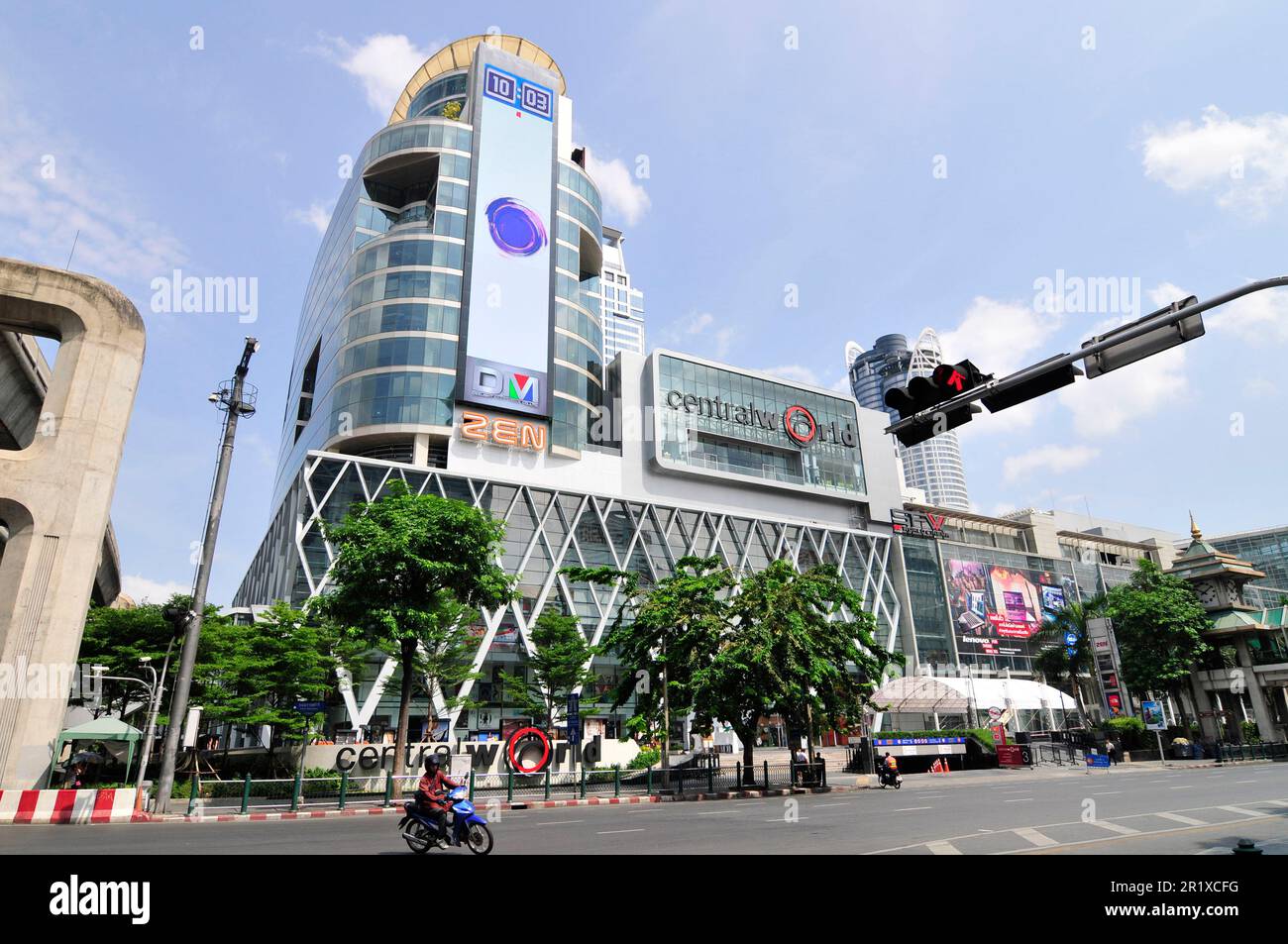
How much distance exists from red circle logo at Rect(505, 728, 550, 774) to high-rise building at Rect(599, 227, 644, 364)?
15119 cm

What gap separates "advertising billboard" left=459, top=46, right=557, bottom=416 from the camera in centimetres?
5747

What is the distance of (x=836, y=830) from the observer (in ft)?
45.4

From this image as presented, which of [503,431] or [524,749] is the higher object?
[503,431]

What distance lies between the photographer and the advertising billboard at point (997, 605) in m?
73.0

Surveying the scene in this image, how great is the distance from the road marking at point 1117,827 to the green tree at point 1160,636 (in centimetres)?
4533

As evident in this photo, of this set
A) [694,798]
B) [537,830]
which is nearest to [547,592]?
[694,798]

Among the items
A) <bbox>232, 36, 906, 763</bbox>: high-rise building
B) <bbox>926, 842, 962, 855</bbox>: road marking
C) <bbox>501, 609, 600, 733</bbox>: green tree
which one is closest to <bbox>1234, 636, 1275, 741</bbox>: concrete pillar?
<bbox>232, 36, 906, 763</bbox>: high-rise building

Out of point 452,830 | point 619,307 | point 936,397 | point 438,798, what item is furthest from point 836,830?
point 619,307

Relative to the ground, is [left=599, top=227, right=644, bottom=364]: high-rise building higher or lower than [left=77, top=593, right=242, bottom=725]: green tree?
higher

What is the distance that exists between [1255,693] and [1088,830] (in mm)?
53840

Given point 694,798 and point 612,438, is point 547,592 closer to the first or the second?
point 612,438

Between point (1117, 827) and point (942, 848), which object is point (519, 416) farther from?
point (942, 848)

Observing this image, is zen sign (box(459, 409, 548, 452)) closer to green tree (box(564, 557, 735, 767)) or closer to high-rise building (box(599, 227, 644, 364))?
green tree (box(564, 557, 735, 767))

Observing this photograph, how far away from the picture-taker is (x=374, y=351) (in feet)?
182
